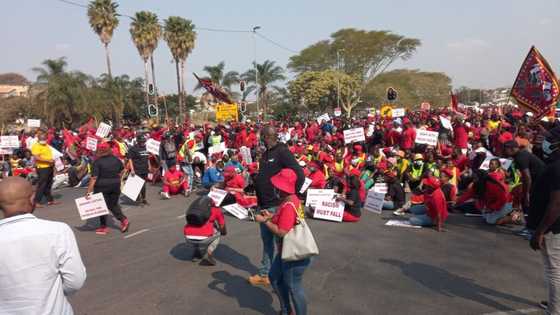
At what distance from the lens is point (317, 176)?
10047 mm

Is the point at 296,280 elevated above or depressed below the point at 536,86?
below

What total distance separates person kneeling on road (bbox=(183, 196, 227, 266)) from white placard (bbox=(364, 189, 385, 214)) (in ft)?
14.0

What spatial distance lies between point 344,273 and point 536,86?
6.42m

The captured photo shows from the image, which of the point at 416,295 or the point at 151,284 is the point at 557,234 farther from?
the point at 151,284

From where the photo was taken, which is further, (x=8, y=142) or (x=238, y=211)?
(x=8, y=142)

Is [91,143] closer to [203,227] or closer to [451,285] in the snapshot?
[203,227]

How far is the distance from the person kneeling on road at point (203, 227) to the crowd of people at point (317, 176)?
0.01 metres

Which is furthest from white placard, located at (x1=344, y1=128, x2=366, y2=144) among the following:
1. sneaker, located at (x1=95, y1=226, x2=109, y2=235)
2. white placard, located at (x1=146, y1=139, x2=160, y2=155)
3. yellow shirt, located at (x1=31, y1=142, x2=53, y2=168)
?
yellow shirt, located at (x1=31, y1=142, x2=53, y2=168)

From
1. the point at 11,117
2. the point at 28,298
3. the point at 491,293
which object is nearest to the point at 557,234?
the point at 491,293

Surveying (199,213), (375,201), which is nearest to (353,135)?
(375,201)

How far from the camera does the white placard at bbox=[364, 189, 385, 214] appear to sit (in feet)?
30.2

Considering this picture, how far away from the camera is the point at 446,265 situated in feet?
19.4

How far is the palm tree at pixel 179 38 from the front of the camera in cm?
4203

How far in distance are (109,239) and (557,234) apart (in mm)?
6985
